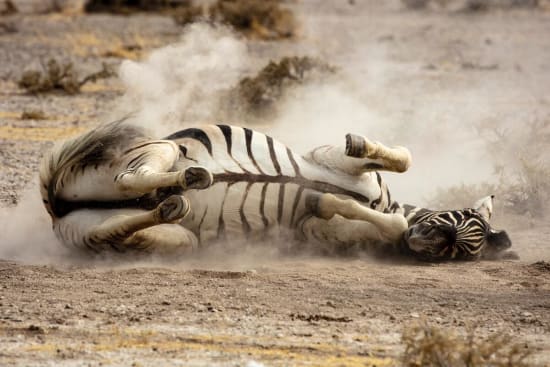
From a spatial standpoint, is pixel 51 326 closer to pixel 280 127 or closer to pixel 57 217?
pixel 57 217

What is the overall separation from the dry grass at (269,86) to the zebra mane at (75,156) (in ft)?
19.0

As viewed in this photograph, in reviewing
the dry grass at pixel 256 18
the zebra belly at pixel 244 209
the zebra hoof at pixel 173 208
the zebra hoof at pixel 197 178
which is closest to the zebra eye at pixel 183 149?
the zebra belly at pixel 244 209

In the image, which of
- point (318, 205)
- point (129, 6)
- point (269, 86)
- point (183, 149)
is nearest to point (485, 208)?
point (318, 205)

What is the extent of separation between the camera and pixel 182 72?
35.6 feet

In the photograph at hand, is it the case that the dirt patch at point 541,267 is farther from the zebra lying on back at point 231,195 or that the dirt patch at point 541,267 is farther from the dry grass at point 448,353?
the dry grass at point 448,353

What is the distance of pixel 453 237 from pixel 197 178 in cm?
172

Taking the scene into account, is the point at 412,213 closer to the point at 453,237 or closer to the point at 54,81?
the point at 453,237

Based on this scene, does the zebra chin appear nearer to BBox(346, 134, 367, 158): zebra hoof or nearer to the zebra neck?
the zebra neck

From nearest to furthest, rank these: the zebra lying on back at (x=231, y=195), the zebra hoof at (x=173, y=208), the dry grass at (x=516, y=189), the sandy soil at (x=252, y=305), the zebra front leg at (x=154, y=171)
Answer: the sandy soil at (x=252, y=305)
the zebra hoof at (x=173, y=208)
the zebra front leg at (x=154, y=171)
the zebra lying on back at (x=231, y=195)
the dry grass at (x=516, y=189)

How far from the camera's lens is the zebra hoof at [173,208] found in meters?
6.08

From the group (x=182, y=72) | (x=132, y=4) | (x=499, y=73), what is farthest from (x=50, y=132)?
(x=132, y=4)

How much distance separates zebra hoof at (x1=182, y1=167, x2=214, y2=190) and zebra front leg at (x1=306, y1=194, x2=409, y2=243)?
2.98 feet

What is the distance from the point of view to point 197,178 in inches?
243

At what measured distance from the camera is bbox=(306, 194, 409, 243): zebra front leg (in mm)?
6750
